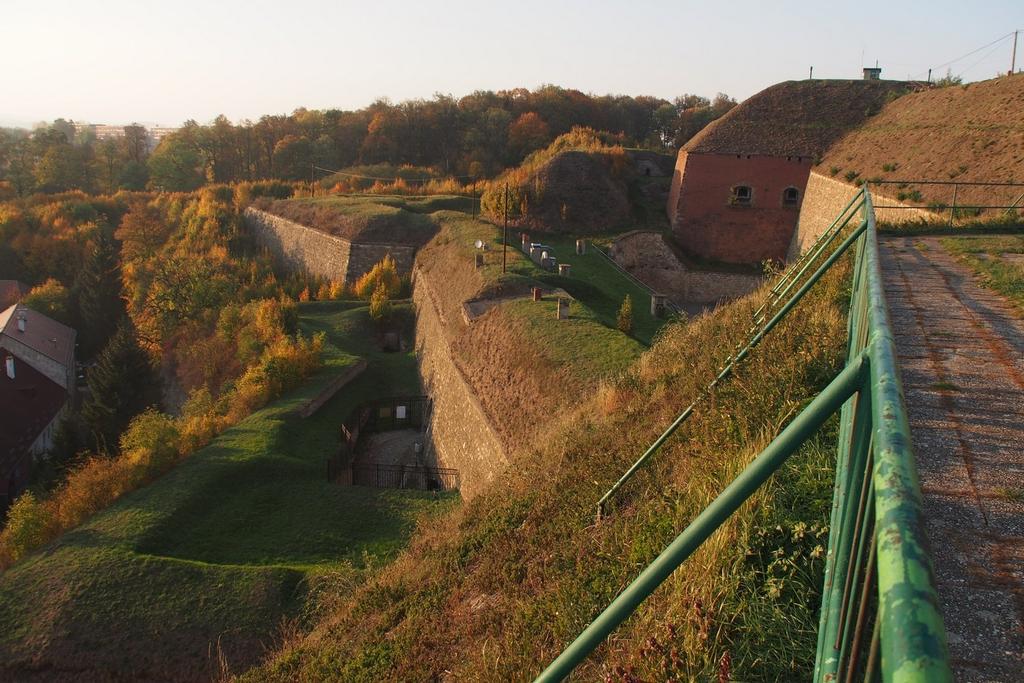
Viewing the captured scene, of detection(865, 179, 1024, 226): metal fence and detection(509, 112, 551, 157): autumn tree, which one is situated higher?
detection(509, 112, 551, 157): autumn tree

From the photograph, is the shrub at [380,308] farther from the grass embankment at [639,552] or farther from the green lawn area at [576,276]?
the grass embankment at [639,552]

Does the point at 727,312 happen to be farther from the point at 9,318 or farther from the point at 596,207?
the point at 9,318

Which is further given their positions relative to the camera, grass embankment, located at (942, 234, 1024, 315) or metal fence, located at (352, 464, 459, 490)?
metal fence, located at (352, 464, 459, 490)

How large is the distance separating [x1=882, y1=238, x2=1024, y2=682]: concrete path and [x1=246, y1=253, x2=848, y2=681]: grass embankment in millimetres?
526

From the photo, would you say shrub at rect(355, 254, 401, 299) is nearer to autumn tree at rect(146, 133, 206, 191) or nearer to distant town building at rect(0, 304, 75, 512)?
distant town building at rect(0, 304, 75, 512)

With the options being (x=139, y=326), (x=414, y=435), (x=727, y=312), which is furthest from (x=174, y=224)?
(x=727, y=312)

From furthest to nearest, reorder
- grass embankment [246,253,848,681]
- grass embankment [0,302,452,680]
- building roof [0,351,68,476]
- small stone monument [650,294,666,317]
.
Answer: building roof [0,351,68,476] < small stone monument [650,294,666,317] < grass embankment [0,302,452,680] < grass embankment [246,253,848,681]

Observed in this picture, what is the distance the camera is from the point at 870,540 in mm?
1766

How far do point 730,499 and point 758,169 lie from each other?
95.2 ft

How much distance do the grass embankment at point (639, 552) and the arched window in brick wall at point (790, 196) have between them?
21189 mm

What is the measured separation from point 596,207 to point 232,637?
2457cm

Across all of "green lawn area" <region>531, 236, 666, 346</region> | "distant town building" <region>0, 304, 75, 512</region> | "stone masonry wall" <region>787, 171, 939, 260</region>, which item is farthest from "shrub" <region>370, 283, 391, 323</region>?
"stone masonry wall" <region>787, 171, 939, 260</region>

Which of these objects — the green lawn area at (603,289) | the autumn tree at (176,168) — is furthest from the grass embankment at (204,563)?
the autumn tree at (176,168)

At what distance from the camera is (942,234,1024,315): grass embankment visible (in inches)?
Answer: 262
